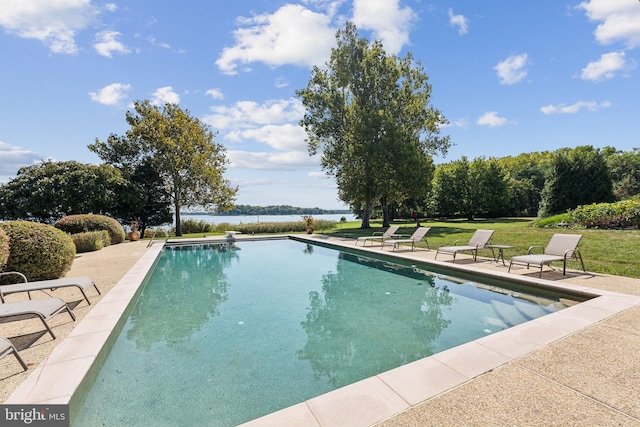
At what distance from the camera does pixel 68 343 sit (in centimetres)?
363

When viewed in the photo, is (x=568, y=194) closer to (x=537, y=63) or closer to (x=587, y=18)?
(x=537, y=63)

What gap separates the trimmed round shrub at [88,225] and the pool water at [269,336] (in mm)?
8033

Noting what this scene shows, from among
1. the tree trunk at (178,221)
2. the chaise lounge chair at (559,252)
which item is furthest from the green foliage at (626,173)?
the tree trunk at (178,221)

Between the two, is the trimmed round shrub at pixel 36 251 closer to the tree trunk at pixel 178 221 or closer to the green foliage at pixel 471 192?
the tree trunk at pixel 178 221

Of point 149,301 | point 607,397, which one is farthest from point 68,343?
point 607,397

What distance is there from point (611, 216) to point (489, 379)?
14.9 meters

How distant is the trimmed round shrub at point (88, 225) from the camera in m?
13.6

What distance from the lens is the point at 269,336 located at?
4.68 meters

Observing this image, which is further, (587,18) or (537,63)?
(537,63)

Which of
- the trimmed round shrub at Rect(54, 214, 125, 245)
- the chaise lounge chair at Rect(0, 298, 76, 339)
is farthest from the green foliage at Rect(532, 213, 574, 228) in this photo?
the trimmed round shrub at Rect(54, 214, 125, 245)

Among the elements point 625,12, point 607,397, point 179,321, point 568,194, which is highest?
point 625,12

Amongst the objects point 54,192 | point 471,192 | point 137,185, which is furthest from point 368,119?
point 471,192

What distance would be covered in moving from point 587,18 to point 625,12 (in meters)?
6.96

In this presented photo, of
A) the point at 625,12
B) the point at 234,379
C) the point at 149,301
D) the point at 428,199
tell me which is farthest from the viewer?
the point at 428,199
